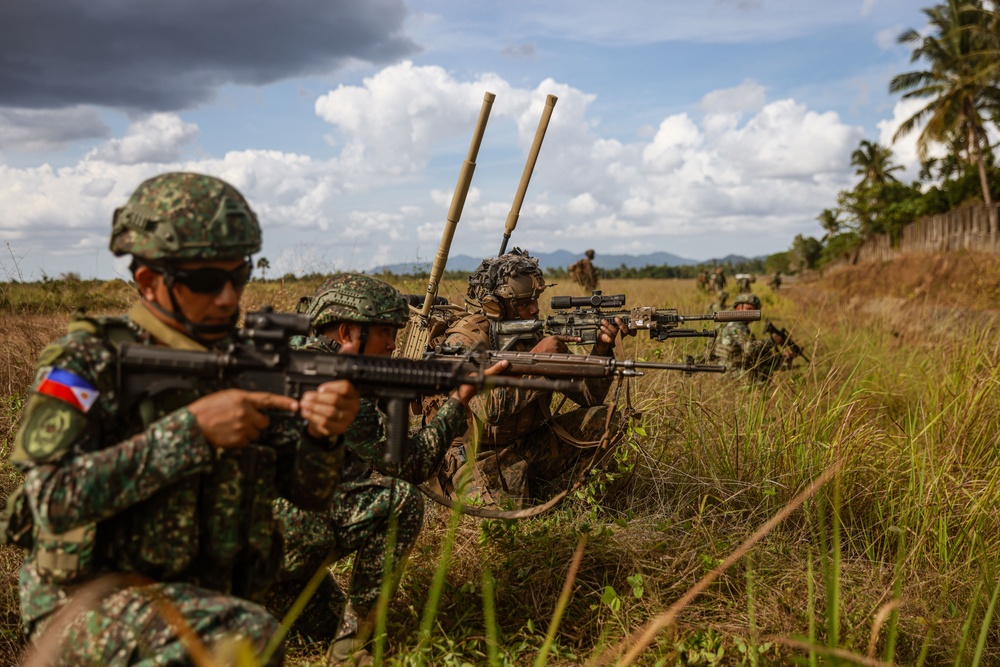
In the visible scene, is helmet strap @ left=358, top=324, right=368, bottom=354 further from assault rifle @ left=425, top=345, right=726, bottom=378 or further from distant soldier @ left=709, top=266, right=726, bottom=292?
distant soldier @ left=709, top=266, right=726, bottom=292

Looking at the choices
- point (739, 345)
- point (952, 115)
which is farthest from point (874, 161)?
point (739, 345)

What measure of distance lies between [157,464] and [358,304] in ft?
4.86

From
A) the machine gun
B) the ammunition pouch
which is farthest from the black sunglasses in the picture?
the machine gun

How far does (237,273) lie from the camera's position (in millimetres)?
2549

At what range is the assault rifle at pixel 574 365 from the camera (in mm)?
3549

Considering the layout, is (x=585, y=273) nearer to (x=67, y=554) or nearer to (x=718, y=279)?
(x=718, y=279)

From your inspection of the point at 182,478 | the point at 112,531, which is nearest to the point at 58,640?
the point at 112,531

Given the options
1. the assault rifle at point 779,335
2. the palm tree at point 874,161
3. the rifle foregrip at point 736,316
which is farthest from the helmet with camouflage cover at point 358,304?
the palm tree at point 874,161

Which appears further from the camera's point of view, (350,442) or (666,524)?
(666,524)

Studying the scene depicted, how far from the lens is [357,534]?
354 cm

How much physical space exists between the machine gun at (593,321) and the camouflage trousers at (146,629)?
3.29 metres

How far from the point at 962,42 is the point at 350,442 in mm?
53825

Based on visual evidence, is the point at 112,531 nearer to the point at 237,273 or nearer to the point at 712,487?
the point at 237,273

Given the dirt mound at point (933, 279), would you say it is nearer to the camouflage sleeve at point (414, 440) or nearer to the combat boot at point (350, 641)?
the camouflage sleeve at point (414, 440)
